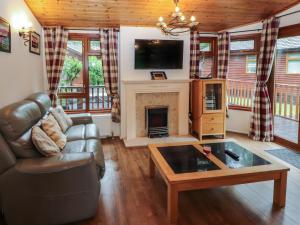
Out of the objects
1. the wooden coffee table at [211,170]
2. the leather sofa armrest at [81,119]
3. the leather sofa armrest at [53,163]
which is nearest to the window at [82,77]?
the leather sofa armrest at [81,119]

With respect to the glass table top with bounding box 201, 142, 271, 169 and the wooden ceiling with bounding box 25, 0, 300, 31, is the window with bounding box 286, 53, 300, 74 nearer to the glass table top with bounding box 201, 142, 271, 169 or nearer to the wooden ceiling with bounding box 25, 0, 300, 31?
the wooden ceiling with bounding box 25, 0, 300, 31

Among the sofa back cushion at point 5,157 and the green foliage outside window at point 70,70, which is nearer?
the sofa back cushion at point 5,157

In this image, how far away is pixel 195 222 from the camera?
2.43 metres

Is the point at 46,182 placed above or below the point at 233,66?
below

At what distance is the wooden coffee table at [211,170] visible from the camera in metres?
2.41

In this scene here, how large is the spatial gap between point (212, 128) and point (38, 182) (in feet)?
12.4

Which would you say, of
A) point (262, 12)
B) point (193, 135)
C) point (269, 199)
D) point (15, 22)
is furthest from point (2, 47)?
point (262, 12)

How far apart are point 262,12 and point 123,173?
12.3ft

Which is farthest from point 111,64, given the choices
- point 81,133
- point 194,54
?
point 81,133

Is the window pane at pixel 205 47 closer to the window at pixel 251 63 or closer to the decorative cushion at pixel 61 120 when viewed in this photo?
the window at pixel 251 63

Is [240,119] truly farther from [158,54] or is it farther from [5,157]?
[5,157]

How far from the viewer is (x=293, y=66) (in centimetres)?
484

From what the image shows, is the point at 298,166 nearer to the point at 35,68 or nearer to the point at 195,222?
the point at 195,222

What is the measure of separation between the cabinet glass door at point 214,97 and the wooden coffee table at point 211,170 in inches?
82.1
